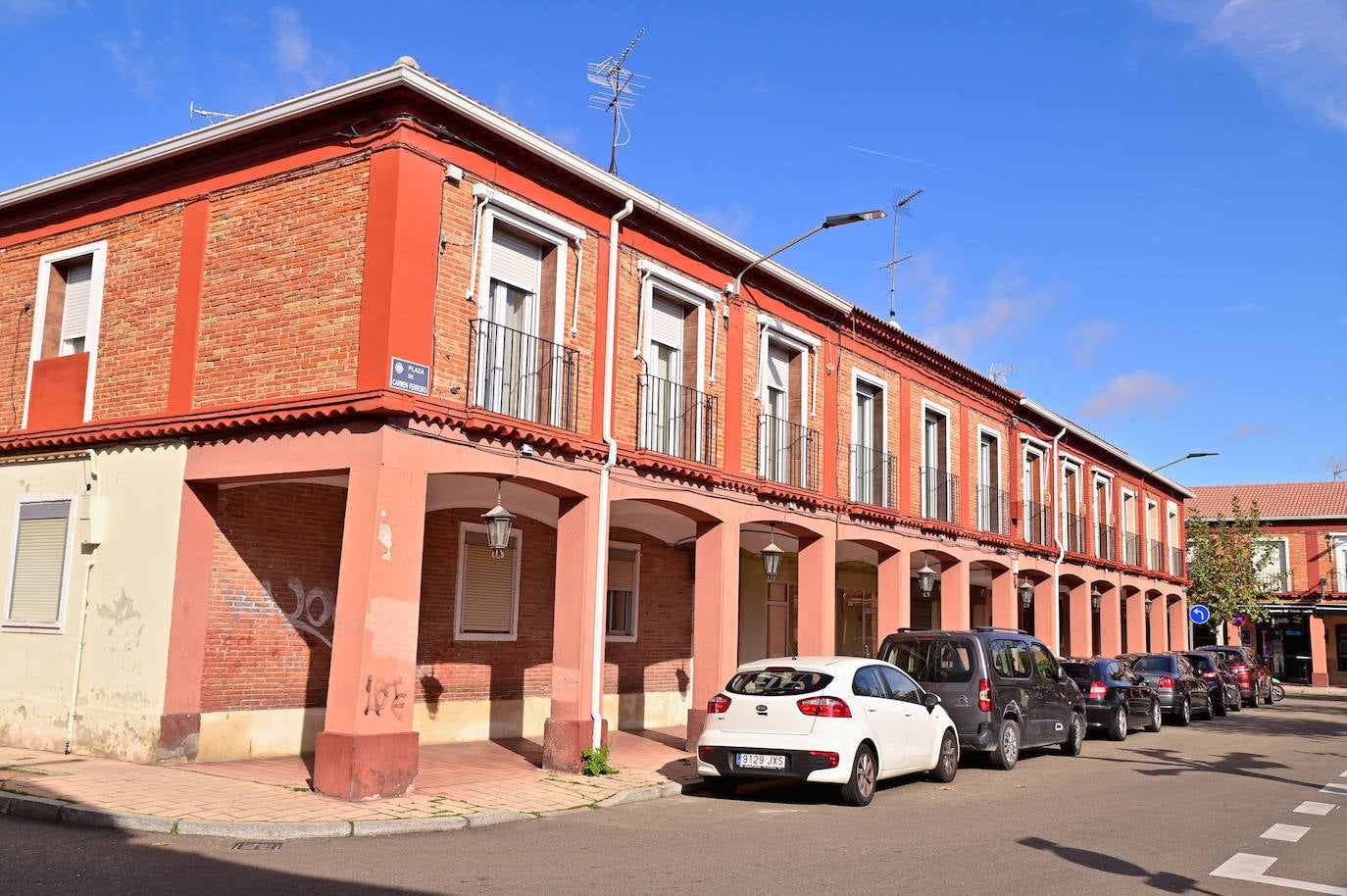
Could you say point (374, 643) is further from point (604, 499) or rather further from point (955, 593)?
point (955, 593)

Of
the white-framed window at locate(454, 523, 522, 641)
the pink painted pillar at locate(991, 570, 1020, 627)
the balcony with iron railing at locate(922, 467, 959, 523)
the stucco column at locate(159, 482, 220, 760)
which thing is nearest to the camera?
the stucco column at locate(159, 482, 220, 760)

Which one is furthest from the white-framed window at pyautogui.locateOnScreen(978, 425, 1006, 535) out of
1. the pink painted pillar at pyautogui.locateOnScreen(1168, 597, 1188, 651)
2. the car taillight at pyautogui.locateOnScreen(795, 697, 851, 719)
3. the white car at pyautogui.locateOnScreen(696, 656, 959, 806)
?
the pink painted pillar at pyautogui.locateOnScreen(1168, 597, 1188, 651)

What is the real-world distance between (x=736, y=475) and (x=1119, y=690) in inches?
350

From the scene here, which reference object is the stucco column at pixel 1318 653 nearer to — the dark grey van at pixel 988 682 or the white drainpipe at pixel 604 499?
the dark grey van at pixel 988 682

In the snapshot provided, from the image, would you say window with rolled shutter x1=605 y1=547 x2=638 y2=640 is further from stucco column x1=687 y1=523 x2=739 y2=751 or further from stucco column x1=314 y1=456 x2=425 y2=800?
stucco column x1=314 y1=456 x2=425 y2=800

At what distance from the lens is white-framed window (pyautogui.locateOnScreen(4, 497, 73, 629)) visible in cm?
1358

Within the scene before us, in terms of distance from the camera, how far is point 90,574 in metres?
13.3

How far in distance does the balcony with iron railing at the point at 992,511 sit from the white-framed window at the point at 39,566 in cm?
1825

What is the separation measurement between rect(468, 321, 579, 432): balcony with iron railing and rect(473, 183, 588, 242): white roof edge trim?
4.54 feet

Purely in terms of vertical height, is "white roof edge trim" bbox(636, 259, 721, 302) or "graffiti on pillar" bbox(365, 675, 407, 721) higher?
"white roof edge trim" bbox(636, 259, 721, 302)

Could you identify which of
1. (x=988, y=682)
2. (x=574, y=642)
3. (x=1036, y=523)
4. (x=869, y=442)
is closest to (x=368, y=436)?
(x=574, y=642)

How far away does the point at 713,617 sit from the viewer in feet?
51.5

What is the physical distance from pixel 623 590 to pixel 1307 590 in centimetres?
4114

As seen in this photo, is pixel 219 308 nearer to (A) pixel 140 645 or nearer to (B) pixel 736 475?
(A) pixel 140 645
